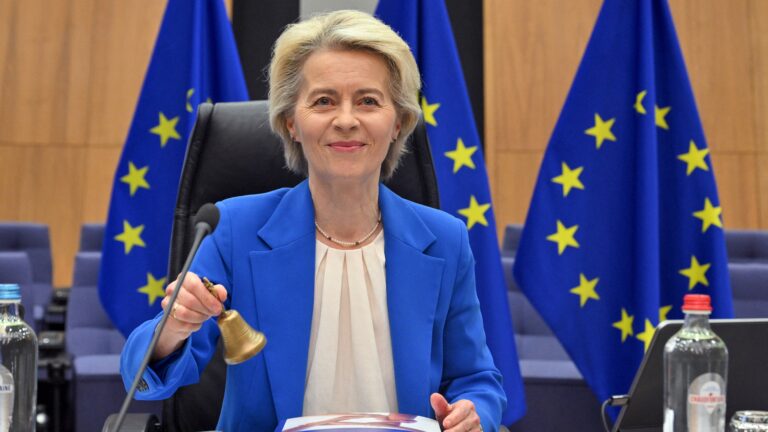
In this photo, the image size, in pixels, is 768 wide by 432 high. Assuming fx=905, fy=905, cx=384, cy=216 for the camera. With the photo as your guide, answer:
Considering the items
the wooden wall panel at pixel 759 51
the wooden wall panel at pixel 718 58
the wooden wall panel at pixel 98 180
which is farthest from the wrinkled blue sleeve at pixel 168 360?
the wooden wall panel at pixel 759 51

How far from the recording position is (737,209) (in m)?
6.26

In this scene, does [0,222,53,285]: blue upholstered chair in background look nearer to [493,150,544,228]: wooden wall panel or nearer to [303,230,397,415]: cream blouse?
[493,150,544,228]: wooden wall panel

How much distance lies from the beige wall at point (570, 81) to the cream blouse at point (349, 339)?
15.1ft

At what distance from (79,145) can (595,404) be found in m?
4.35

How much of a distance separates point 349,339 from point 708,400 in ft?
2.06

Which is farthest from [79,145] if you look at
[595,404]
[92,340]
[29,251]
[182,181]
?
[182,181]

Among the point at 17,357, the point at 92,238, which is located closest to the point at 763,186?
the point at 92,238

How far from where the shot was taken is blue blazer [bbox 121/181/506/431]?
1475mm

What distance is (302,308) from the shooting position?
4.91ft

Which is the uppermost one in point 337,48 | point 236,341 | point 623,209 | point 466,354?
point 337,48

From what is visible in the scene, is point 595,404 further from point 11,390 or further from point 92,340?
point 11,390

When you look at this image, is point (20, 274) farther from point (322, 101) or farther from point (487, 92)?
point (487, 92)

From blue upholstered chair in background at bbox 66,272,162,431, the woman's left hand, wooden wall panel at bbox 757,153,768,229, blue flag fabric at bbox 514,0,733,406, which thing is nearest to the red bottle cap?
the woman's left hand

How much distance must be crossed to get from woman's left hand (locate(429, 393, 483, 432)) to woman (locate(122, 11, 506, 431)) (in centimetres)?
8
